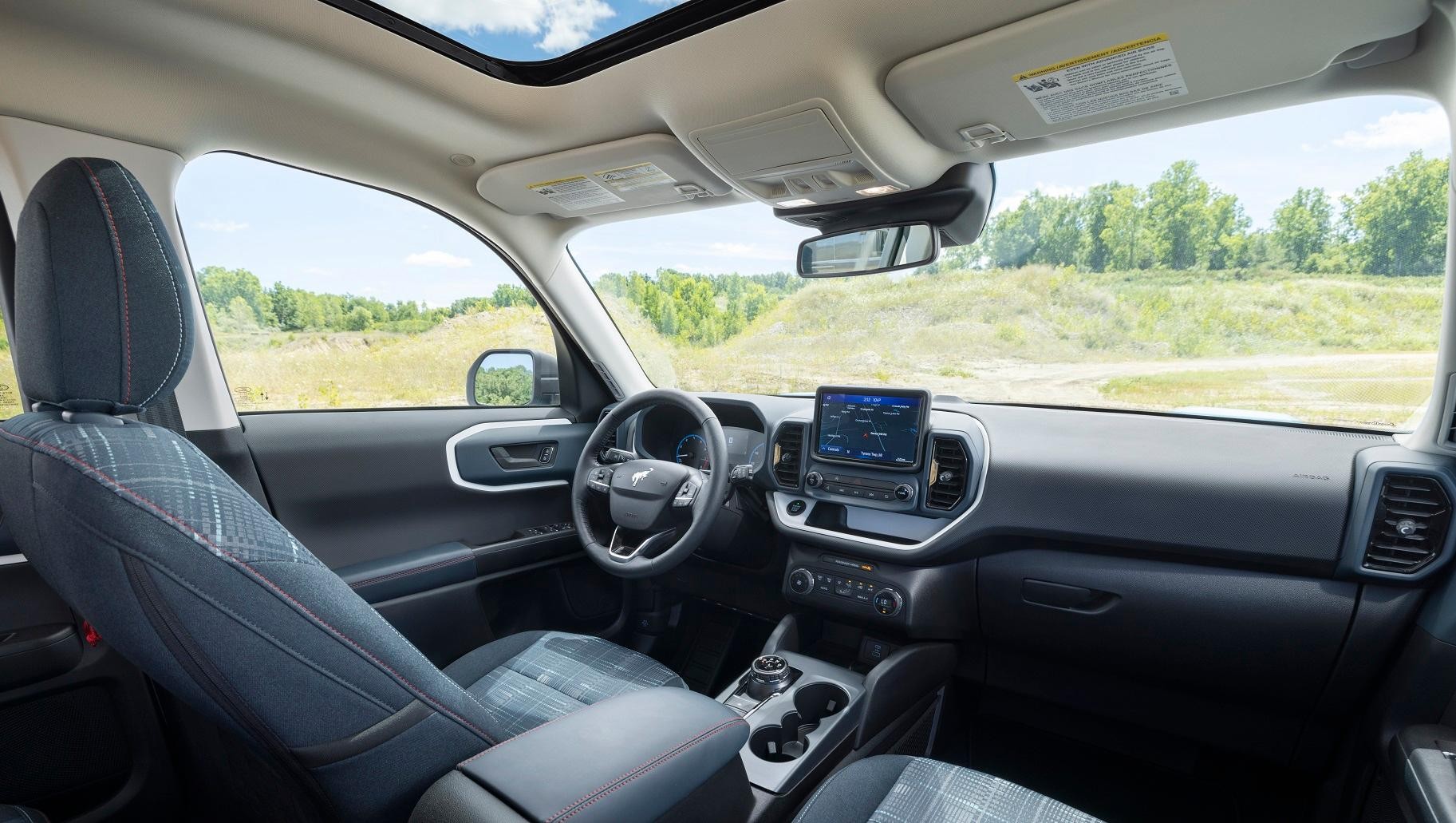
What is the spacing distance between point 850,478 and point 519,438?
1401mm

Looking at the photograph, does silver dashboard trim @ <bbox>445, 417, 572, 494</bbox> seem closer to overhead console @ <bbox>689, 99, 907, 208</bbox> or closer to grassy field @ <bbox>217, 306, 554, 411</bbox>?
grassy field @ <bbox>217, 306, 554, 411</bbox>

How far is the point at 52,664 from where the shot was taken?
5.74 ft

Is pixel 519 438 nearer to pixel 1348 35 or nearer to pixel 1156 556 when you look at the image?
pixel 1156 556

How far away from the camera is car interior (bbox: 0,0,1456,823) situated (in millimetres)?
944

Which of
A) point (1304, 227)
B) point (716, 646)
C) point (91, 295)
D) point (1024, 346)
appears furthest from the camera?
point (716, 646)

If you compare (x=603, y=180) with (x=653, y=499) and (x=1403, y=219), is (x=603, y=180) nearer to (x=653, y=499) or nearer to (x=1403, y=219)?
(x=653, y=499)

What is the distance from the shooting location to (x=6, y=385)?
1851 millimetres

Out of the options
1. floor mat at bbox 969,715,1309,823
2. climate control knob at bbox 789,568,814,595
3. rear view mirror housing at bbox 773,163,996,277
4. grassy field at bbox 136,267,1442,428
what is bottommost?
floor mat at bbox 969,715,1309,823

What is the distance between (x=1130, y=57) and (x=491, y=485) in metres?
2.44

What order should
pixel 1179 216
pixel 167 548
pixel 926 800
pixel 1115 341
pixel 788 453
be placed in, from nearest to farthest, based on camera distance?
pixel 167 548 < pixel 926 800 < pixel 1179 216 < pixel 1115 341 < pixel 788 453

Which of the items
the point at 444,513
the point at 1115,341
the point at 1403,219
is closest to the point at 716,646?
the point at 444,513

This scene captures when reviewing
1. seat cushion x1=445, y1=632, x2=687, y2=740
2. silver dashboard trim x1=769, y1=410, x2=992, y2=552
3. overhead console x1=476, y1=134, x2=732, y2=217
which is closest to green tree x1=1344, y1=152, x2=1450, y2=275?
silver dashboard trim x1=769, y1=410, x2=992, y2=552

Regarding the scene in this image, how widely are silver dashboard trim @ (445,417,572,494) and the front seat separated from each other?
5.27 ft

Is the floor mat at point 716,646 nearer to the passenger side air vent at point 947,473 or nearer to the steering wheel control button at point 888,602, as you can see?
the steering wheel control button at point 888,602
